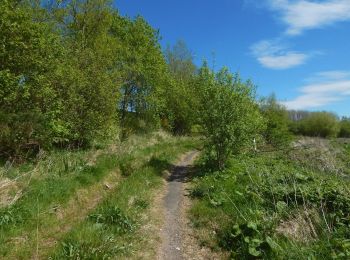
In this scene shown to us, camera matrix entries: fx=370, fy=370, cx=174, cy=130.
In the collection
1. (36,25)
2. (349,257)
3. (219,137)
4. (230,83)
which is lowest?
(349,257)

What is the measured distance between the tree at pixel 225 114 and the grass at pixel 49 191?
147 inches

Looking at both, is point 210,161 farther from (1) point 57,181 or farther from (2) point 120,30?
(2) point 120,30

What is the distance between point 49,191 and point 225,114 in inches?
363

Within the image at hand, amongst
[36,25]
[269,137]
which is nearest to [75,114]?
[36,25]

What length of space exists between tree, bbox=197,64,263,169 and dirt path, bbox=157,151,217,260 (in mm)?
2866

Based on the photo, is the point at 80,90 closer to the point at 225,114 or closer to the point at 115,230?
the point at 225,114

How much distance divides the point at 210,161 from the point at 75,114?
708 centimetres

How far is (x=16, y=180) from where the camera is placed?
10.8 meters

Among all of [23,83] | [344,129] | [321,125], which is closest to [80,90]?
[23,83]

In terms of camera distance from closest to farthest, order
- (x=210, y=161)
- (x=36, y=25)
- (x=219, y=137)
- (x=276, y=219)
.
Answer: (x=276, y=219) < (x=36, y=25) < (x=219, y=137) < (x=210, y=161)

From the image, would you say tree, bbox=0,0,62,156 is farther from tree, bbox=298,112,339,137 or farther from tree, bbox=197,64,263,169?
tree, bbox=298,112,339,137

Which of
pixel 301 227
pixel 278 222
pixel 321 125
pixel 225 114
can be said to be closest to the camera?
pixel 301 227

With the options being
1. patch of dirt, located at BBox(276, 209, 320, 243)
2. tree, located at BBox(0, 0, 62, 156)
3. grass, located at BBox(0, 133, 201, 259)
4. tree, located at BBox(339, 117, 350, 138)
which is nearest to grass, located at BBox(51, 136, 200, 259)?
grass, located at BBox(0, 133, 201, 259)

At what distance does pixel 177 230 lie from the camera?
9.88 meters
